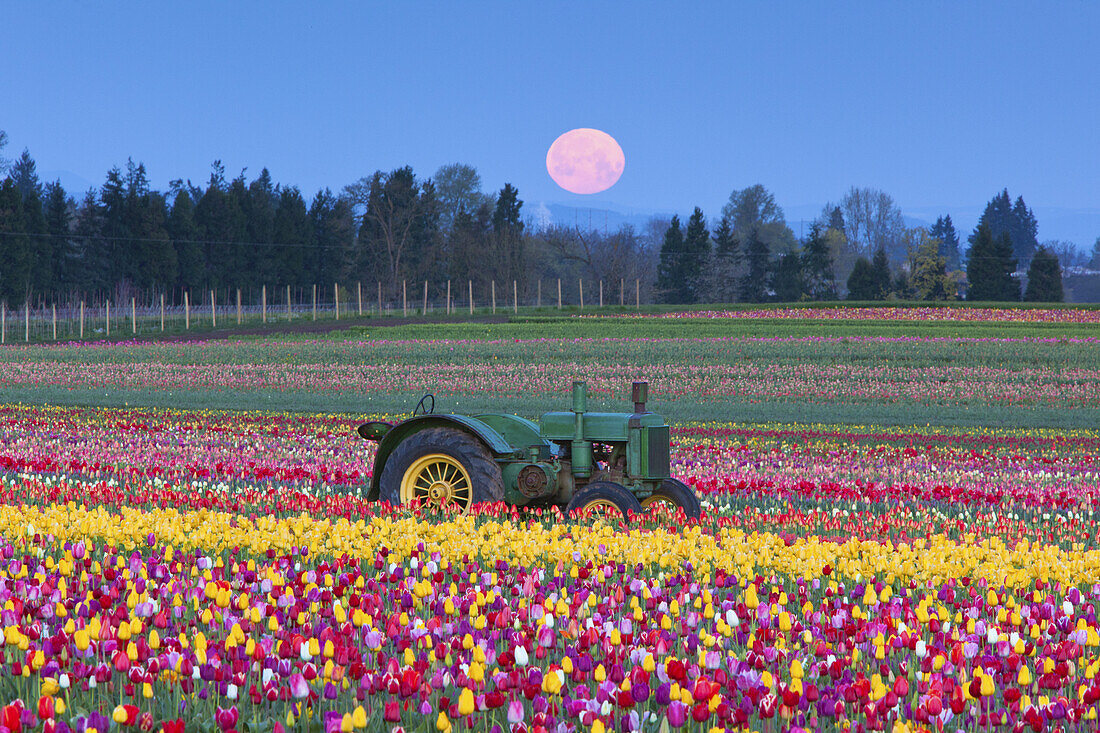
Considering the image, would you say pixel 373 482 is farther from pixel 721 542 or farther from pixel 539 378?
pixel 539 378

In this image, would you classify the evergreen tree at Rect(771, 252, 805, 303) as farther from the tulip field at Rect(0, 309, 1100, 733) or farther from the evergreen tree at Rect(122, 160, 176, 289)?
the tulip field at Rect(0, 309, 1100, 733)

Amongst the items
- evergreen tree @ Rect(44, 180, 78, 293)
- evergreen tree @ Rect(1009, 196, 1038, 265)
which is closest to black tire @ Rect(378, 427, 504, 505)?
evergreen tree @ Rect(44, 180, 78, 293)

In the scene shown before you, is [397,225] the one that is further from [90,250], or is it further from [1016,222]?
[1016,222]

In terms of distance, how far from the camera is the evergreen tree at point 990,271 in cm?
8250

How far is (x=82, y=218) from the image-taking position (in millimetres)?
78500

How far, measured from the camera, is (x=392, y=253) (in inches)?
3499

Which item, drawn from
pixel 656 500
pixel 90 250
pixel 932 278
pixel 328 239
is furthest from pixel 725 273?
pixel 656 500

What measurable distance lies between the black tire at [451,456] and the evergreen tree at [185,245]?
248 feet

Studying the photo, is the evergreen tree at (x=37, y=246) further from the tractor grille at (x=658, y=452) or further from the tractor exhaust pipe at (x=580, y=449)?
the tractor grille at (x=658, y=452)

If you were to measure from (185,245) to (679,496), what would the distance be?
77252mm

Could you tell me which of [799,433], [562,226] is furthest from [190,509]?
[562,226]

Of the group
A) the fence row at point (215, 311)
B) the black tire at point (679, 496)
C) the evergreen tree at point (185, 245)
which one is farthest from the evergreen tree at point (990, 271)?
the black tire at point (679, 496)

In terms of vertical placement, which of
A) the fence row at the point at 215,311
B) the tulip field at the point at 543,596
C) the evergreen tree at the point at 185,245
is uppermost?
the evergreen tree at the point at 185,245

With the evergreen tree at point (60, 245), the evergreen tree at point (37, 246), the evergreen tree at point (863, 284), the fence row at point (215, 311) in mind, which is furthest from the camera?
the evergreen tree at point (863, 284)
